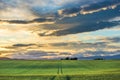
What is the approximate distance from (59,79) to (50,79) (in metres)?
1.77

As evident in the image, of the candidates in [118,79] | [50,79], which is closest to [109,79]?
[118,79]

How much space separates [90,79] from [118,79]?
3827 mm

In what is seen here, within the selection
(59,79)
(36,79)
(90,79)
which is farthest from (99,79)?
(36,79)

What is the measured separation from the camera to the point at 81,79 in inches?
1847

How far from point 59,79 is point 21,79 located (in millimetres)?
6134

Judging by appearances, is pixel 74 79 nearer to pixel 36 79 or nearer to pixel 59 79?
pixel 59 79

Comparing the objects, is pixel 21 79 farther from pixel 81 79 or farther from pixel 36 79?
pixel 81 79

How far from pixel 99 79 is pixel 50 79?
6812mm

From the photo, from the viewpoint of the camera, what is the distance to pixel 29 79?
47.6m

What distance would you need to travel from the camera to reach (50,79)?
46.5 meters

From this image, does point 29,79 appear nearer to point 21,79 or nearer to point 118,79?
point 21,79

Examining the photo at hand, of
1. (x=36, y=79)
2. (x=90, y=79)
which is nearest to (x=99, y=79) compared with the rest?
(x=90, y=79)

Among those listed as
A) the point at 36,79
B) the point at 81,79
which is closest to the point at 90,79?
the point at 81,79

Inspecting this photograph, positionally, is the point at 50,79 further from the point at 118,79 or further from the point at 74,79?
the point at 118,79
